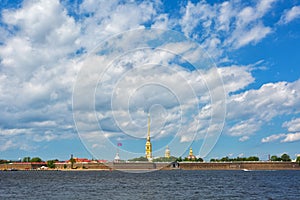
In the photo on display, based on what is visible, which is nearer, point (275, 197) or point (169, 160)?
point (275, 197)

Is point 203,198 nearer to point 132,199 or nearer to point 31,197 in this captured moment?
point 132,199

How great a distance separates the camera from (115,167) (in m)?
189

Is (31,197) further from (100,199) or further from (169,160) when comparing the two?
(169,160)

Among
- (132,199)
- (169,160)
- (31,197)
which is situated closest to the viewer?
(132,199)

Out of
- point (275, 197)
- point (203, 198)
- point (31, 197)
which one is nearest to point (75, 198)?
point (31, 197)

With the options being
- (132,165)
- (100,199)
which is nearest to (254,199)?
(100,199)

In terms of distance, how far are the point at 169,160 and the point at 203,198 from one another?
5529 inches

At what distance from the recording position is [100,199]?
42938 millimetres

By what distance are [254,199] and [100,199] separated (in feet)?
52.2

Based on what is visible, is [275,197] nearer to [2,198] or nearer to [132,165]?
[2,198]

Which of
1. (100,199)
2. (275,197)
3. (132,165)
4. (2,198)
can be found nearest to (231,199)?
(275,197)

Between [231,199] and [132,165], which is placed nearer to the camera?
[231,199]

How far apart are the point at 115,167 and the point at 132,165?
29.9 ft

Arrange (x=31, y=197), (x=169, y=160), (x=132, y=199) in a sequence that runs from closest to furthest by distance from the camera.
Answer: (x=132, y=199), (x=31, y=197), (x=169, y=160)
